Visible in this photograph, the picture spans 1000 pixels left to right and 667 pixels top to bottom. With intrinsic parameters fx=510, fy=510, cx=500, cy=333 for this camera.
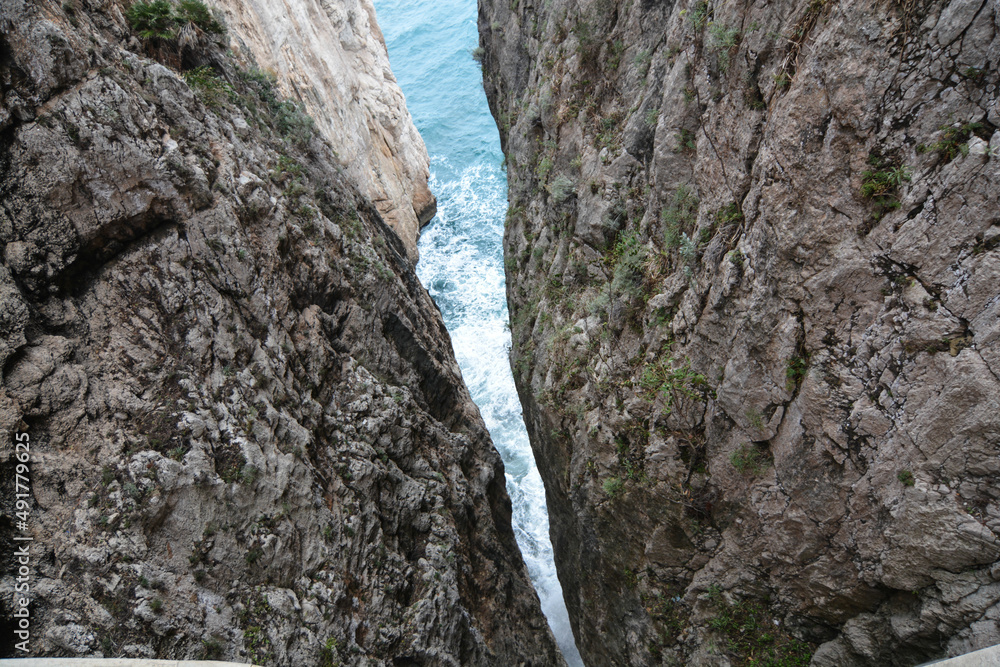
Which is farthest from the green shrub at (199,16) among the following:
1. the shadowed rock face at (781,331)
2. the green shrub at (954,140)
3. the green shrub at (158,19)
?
the green shrub at (954,140)

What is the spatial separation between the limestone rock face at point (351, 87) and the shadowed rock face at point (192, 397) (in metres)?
6.60

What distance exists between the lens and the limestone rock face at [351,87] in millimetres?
14211

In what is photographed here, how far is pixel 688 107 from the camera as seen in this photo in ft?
23.6

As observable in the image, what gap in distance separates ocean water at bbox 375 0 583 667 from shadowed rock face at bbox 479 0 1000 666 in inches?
220

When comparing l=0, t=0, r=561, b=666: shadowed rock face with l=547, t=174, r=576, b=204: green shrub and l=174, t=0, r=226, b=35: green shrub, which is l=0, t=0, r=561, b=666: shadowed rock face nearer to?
l=174, t=0, r=226, b=35: green shrub

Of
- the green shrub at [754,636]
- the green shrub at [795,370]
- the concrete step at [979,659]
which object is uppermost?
the green shrub at [795,370]

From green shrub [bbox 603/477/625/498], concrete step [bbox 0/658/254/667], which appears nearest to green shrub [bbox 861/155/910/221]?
green shrub [bbox 603/477/625/498]

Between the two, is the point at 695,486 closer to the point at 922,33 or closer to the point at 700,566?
the point at 700,566

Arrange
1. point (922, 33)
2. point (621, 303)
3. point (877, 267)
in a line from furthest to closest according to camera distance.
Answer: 1. point (621, 303)
2. point (877, 267)
3. point (922, 33)

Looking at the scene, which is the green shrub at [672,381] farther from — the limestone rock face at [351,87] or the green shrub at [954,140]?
the limestone rock face at [351,87]

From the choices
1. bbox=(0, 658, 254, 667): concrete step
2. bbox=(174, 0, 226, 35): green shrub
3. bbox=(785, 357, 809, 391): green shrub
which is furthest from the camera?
bbox=(174, 0, 226, 35): green shrub

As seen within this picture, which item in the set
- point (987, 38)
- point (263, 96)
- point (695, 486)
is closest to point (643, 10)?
point (987, 38)

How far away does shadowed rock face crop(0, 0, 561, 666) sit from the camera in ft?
16.3

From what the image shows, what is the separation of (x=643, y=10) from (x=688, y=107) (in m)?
2.86
